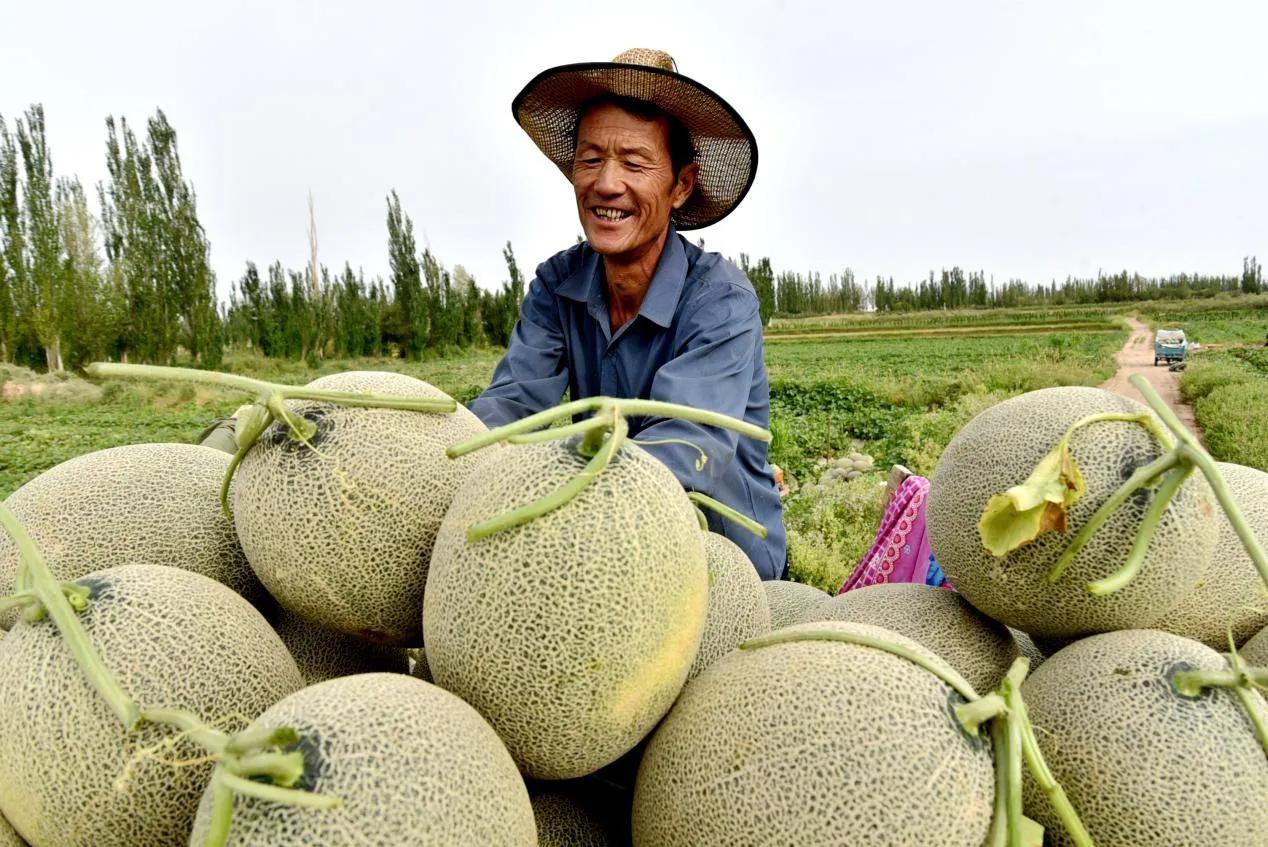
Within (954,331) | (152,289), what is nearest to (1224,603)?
(152,289)

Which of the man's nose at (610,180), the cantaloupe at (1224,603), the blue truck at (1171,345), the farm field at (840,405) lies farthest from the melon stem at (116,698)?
the blue truck at (1171,345)

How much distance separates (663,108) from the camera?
2.33 m

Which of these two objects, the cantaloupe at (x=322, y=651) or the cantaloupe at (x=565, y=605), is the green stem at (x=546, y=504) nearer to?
the cantaloupe at (x=565, y=605)

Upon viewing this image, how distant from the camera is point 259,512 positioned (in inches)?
40.8

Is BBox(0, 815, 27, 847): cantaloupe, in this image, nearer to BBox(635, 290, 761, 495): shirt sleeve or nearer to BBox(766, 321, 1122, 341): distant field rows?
BBox(635, 290, 761, 495): shirt sleeve

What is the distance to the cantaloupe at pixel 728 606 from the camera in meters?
1.22

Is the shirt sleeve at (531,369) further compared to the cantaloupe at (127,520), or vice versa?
the shirt sleeve at (531,369)

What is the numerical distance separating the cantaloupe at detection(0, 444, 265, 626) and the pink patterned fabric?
6.90 ft

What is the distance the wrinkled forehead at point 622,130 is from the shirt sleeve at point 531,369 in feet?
1.95

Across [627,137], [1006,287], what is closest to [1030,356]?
[627,137]

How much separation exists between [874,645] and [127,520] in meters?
1.09

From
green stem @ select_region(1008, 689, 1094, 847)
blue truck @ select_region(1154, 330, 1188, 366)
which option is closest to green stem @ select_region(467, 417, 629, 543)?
green stem @ select_region(1008, 689, 1094, 847)

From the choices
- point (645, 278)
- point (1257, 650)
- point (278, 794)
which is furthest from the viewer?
point (645, 278)

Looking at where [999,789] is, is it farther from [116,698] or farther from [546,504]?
[116,698]
